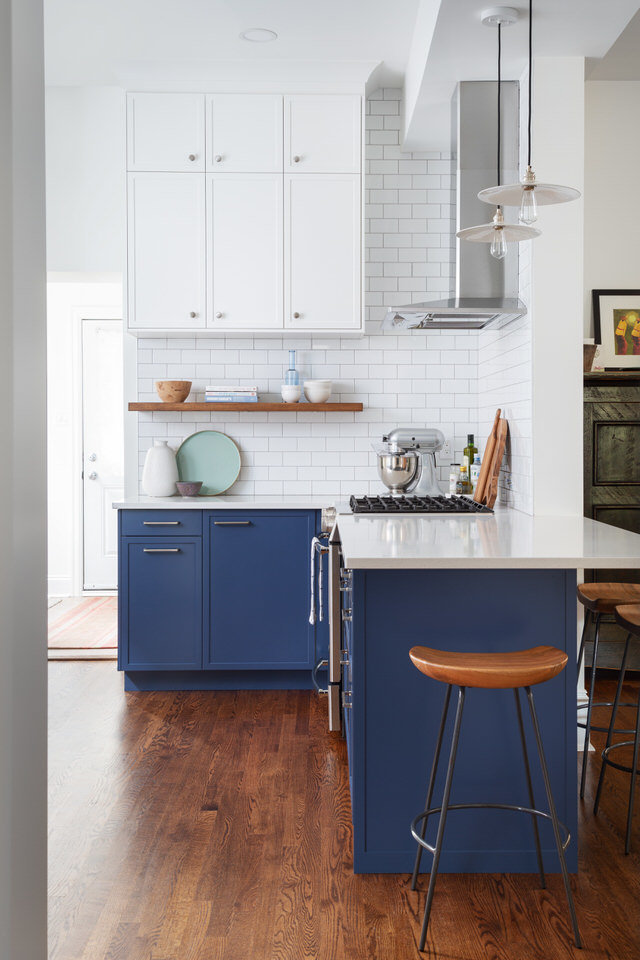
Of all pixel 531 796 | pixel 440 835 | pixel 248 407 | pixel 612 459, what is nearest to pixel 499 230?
pixel 612 459

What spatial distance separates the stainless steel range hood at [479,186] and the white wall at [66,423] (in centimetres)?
342

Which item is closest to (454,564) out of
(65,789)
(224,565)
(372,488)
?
(65,789)

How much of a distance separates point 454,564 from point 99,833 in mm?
1497

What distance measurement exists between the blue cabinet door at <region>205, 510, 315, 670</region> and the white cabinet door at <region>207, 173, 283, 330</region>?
1094mm

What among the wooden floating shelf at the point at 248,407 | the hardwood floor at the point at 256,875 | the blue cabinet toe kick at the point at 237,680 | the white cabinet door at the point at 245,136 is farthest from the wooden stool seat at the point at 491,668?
the white cabinet door at the point at 245,136

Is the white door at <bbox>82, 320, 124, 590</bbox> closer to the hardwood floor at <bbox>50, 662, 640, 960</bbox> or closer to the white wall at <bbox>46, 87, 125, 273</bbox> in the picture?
the white wall at <bbox>46, 87, 125, 273</bbox>

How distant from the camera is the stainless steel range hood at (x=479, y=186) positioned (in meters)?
3.60

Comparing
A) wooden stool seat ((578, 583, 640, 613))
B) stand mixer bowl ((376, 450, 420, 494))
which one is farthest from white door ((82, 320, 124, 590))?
wooden stool seat ((578, 583, 640, 613))

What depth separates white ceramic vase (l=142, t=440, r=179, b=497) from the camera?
4.44 metres

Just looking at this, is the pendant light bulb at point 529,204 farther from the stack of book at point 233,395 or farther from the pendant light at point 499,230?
the stack of book at point 233,395

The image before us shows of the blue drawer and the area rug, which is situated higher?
the blue drawer

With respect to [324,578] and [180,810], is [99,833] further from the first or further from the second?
[324,578]

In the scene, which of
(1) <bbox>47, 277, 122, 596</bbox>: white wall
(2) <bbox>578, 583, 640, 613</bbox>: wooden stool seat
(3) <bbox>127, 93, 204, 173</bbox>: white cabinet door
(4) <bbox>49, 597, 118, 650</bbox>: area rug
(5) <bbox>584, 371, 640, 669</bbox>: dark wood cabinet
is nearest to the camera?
(2) <bbox>578, 583, 640, 613</bbox>: wooden stool seat

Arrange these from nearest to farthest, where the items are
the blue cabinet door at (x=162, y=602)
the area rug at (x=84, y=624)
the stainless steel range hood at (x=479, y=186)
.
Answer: the stainless steel range hood at (x=479, y=186)
the blue cabinet door at (x=162, y=602)
the area rug at (x=84, y=624)
